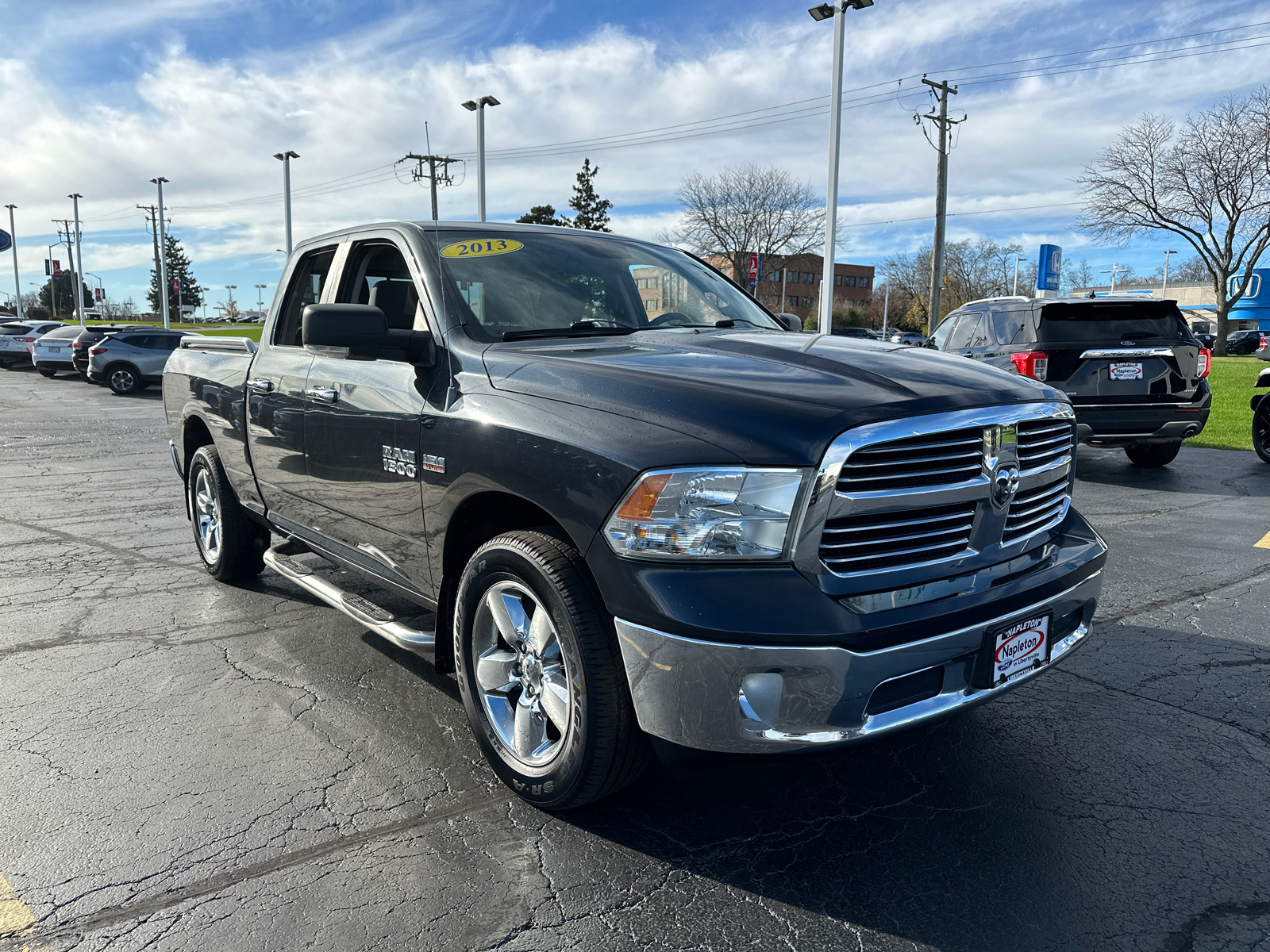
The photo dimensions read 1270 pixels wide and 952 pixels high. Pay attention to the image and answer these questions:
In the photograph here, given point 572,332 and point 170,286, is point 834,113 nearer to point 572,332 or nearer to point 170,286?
point 572,332

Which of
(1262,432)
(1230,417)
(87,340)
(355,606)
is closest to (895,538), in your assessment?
(355,606)

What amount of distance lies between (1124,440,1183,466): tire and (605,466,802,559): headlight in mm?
10002

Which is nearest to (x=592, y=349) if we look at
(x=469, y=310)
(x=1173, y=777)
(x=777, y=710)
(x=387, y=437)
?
(x=469, y=310)

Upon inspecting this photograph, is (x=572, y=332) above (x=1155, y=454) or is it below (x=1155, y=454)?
above

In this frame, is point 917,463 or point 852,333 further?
point 852,333

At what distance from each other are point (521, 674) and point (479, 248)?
177cm

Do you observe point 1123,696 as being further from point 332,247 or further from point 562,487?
point 332,247

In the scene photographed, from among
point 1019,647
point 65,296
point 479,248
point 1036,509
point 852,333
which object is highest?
point 65,296

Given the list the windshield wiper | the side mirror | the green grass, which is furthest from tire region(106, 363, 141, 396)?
the windshield wiper

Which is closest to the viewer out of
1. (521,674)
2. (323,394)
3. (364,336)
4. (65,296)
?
(521,674)

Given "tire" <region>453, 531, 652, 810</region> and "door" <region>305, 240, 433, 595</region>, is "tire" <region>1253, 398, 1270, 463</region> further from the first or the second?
"tire" <region>453, 531, 652, 810</region>

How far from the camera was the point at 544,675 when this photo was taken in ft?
9.57

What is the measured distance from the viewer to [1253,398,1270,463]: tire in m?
10.9

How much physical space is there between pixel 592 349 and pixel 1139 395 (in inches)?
322
